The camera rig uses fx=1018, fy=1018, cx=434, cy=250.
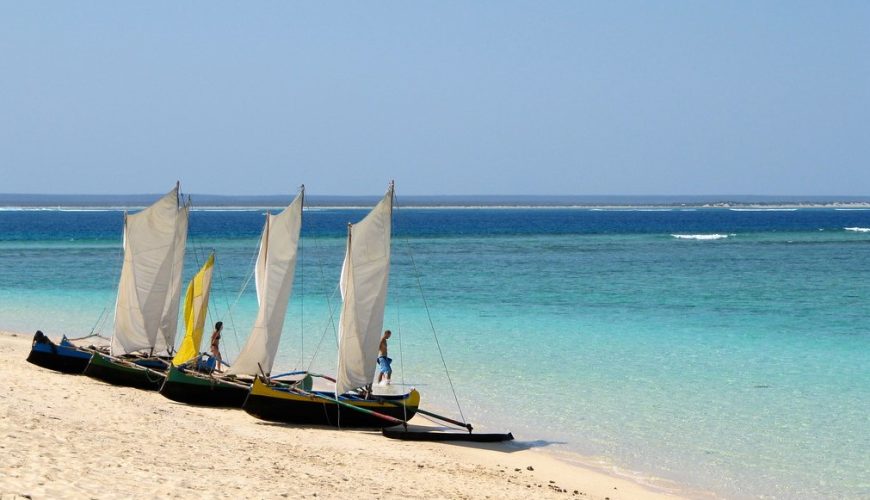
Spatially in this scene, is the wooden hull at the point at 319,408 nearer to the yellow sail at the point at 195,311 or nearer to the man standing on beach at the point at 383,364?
the man standing on beach at the point at 383,364

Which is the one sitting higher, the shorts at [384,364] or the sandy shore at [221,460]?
the shorts at [384,364]

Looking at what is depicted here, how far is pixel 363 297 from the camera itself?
19828 millimetres

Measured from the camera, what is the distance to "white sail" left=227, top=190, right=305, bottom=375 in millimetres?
20578

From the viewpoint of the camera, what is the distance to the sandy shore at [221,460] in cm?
1267

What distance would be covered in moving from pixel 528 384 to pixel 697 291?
2360 cm

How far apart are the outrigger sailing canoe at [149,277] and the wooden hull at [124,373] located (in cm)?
59

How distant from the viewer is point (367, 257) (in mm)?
19734

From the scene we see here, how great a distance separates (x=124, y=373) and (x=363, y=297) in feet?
21.7

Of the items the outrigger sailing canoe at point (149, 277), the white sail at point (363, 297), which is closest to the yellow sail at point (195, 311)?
the outrigger sailing canoe at point (149, 277)

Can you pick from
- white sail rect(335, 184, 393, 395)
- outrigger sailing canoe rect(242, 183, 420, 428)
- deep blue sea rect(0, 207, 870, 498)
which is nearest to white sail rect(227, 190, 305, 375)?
outrigger sailing canoe rect(242, 183, 420, 428)

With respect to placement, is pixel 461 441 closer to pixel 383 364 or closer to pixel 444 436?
pixel 444 436

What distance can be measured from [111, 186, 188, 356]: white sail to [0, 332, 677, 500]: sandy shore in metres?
3.59

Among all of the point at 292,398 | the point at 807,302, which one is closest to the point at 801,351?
the point at 807,302

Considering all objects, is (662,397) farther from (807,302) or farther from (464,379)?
(807,302)
